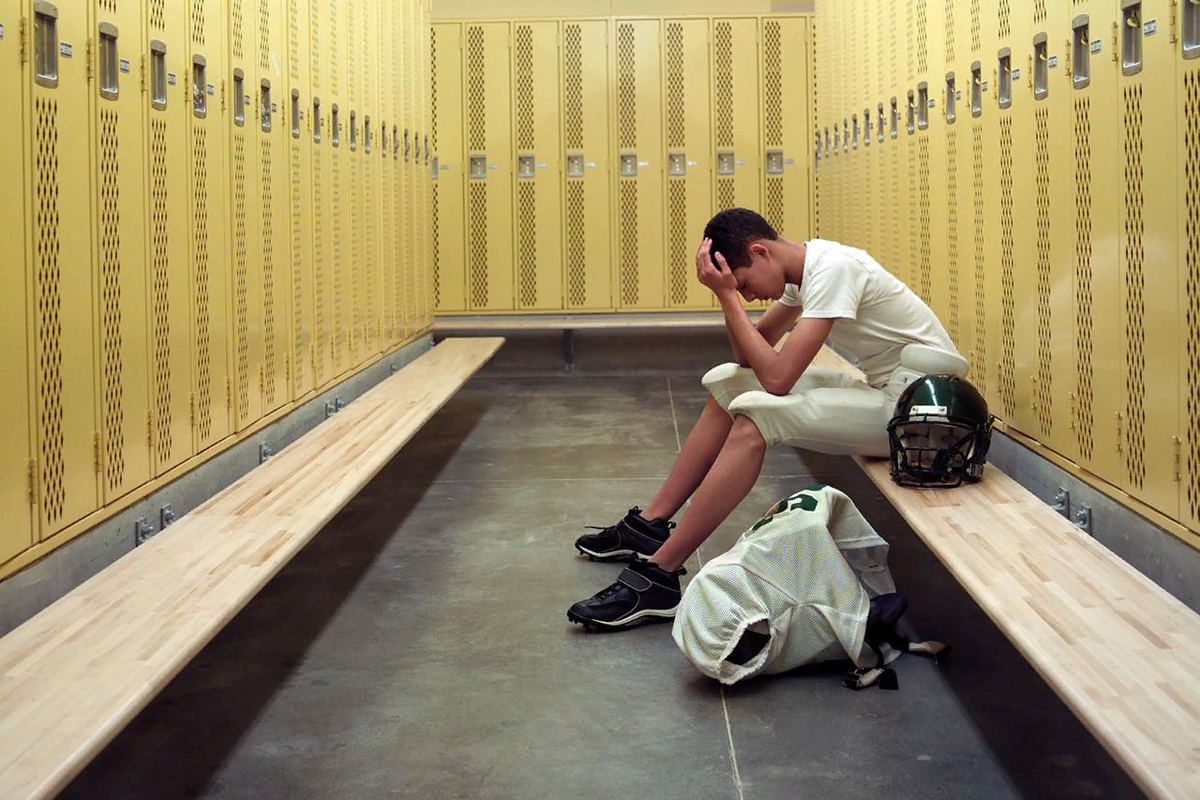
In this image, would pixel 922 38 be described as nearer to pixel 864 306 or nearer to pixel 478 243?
pixel 864 306

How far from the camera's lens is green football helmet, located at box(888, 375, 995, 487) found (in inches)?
142

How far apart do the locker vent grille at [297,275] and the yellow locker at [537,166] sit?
456 cm

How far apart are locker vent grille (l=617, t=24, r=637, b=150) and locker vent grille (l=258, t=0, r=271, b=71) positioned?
5.08 metres

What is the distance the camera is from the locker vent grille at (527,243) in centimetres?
955

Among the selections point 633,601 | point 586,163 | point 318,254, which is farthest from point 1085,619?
point 586,163

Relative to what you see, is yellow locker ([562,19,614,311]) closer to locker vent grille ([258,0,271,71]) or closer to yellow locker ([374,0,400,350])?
yellow locker ([374,0,400,350])

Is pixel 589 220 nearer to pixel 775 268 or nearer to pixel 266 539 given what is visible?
pixel 775 268

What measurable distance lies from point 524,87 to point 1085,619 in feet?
24.9

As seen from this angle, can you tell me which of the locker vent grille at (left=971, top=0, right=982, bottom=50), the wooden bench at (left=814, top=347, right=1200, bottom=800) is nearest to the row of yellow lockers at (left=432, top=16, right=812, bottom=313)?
the locker vent grille at (left=971, top=0, right=982, bottom=50)

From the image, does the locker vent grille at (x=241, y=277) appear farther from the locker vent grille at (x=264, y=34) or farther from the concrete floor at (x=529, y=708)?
the concrete floor at (x=529, y=708)

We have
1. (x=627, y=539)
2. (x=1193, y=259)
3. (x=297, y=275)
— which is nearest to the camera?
(x=1193, y=259)

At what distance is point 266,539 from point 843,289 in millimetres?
1780

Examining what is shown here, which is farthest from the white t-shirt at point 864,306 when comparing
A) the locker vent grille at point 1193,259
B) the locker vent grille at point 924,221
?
the locker vent grille at point 924,221

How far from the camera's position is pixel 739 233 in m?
4.01
